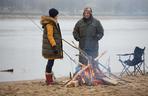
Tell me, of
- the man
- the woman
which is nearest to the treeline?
the man

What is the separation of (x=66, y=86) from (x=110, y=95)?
1.08 m

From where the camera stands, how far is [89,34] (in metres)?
10.2

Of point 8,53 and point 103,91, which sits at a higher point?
point 8,53

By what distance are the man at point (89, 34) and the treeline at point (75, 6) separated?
48157 mm

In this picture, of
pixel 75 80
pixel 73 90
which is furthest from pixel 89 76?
pixel 73 90

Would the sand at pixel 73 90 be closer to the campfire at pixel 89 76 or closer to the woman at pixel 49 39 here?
the campfire at pixel 89 76

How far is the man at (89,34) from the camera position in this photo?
10195 millimetres

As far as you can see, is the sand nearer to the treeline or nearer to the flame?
the flame

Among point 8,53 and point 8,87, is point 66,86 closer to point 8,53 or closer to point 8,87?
point 8,87

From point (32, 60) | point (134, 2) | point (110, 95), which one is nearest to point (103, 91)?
point (110, 95)

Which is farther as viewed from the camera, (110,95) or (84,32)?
(84,32)

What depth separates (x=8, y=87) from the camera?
31.8 ft

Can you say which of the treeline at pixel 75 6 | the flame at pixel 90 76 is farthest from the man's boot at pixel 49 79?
the treeline at pixel 75 6

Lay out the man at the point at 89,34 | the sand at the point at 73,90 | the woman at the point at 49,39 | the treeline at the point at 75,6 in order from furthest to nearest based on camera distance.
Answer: the treeline at the point at 75,6 < the man at the point at 89,34 < the woman at the point at 49,39 < the sand at the point at 73,90
